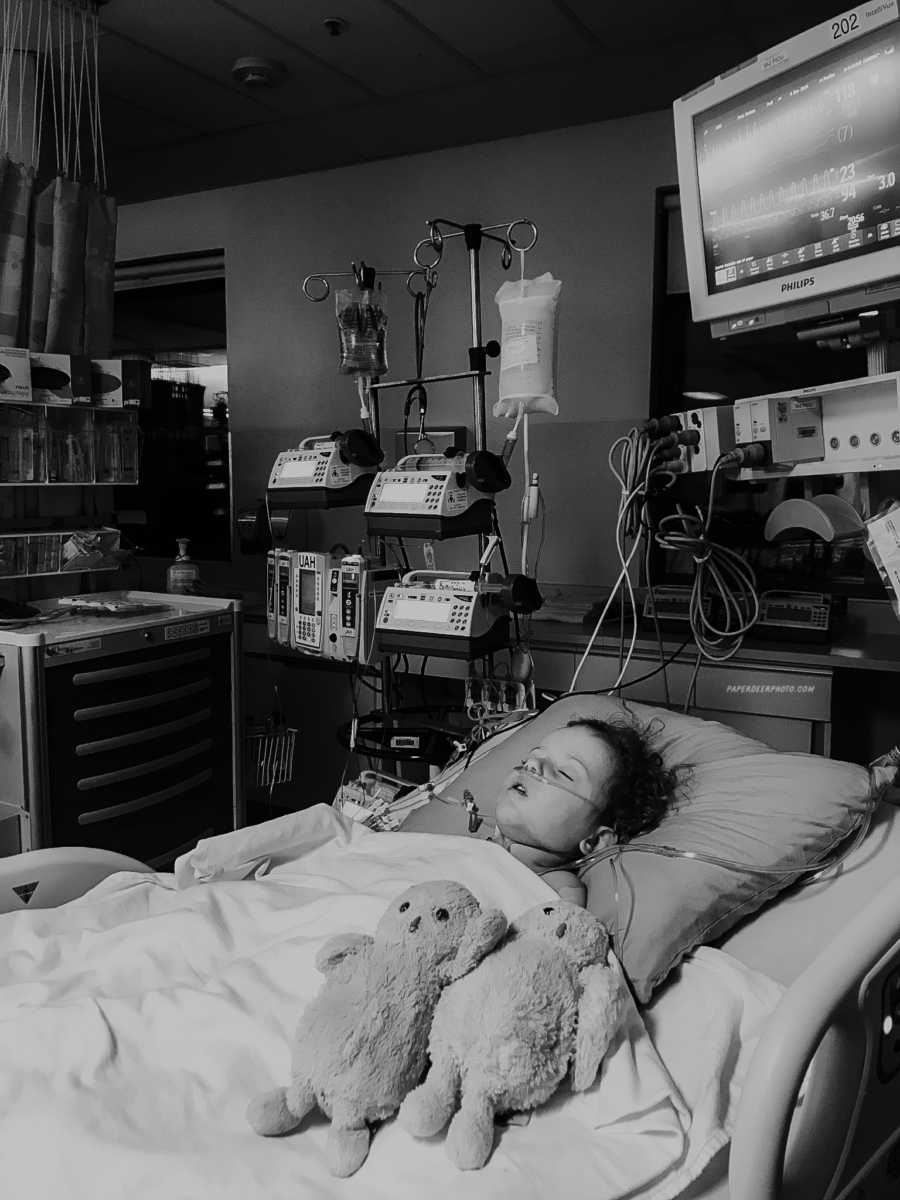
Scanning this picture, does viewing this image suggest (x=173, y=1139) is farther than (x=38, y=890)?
No

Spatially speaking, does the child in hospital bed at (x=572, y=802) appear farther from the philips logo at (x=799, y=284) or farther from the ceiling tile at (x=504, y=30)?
the ceiling tile at (x=504, y=30)

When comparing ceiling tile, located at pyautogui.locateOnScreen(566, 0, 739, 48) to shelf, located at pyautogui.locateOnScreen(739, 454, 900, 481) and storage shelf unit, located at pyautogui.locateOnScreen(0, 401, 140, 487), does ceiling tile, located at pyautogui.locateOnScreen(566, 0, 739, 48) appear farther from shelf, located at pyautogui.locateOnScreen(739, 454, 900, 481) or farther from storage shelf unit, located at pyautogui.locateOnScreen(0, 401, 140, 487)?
storage shelf unit, located at pyautogui.locateOnScreen(0, 401, 140, 487)

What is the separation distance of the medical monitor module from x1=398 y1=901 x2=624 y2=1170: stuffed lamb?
136cm

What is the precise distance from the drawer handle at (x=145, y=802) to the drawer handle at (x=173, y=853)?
5.5 inches

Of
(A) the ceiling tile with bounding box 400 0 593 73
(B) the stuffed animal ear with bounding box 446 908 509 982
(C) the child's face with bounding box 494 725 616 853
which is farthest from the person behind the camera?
(A) the ceiling tile with bounding box 400 0 593 73

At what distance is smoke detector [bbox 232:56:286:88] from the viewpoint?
10.5 ft

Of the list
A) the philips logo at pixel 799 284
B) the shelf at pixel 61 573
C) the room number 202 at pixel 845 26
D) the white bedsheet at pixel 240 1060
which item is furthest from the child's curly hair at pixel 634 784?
the shelf at pixel 61 573

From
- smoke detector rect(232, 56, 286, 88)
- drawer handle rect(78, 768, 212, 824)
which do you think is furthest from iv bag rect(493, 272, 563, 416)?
smoke detector rect(232, 56, 286, 88)

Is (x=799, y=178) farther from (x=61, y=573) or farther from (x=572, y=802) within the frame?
(x=61, y=573)

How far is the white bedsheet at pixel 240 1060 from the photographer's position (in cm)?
103

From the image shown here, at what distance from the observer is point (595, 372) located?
3.21 m

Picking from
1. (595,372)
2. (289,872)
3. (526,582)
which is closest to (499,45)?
(595,372)

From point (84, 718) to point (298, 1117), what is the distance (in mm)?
1548

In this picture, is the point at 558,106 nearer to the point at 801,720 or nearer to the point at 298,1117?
the point at 801,720
